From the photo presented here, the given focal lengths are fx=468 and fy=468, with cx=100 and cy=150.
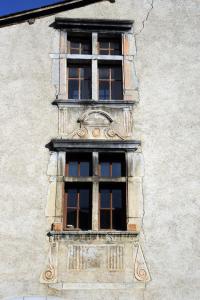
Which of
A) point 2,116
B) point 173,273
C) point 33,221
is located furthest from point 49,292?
point 2,116

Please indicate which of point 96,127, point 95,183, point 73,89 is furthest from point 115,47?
point 95,183

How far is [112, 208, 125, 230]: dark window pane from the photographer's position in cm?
926

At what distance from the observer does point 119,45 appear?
10.9 m

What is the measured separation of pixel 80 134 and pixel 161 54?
2714mm

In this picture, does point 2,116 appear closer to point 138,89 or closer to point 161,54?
point 138,89

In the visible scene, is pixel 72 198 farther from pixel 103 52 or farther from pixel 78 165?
pixel 103 52

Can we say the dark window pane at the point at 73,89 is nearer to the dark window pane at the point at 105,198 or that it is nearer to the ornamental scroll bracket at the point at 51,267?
the dark window pane at the point at 105,198

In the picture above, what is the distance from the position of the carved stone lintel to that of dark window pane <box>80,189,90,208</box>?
142 cm

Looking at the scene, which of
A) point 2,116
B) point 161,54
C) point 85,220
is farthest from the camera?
point 161,54

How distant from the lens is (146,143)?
9742 millimetres

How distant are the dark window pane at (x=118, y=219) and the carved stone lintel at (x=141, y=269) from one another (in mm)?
659

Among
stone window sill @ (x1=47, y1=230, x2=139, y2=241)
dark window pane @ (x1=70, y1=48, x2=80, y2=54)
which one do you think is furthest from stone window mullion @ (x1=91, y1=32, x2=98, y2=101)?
stone window sill @ (x1=47, y1=230, x2=139, y2=241)

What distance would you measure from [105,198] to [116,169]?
2.15 ft

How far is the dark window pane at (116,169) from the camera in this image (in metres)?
9.63
